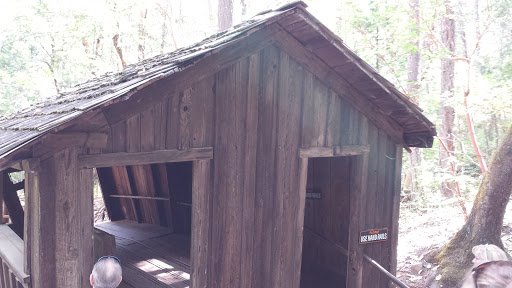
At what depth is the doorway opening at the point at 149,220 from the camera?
620 centimetres

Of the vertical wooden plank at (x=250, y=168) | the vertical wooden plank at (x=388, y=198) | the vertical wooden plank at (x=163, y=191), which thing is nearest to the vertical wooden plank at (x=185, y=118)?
the vertical wooden plank at (x=250, y=168)

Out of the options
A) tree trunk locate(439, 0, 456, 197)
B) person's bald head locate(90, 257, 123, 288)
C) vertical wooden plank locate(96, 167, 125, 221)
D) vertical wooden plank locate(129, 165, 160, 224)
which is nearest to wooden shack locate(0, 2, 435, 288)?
person's bald head locate(90, 257, 123, 288)

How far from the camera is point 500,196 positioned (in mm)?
6727

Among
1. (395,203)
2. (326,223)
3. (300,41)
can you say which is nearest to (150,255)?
(326,223)

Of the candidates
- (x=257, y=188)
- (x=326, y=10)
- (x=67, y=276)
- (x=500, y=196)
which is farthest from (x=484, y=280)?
(x=326, y=10)

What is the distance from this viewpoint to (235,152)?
4.27 m

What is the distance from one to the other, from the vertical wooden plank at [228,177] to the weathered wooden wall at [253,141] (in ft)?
0.04

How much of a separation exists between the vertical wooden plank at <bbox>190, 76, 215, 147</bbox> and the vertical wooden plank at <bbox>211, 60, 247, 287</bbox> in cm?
8

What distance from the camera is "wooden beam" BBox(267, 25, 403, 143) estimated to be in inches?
178

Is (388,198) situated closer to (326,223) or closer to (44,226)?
(326,223)

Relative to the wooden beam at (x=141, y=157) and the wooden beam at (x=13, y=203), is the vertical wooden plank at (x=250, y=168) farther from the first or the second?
the wooden beam at (x=13, y=203)

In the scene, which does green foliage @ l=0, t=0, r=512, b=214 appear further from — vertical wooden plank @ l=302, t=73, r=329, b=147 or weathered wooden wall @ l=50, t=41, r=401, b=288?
weathered wooden wall @ l=50, t=41, r=401, b=288

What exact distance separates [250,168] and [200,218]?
813 millimetres

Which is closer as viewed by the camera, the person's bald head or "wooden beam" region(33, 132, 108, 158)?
the person's bald head
